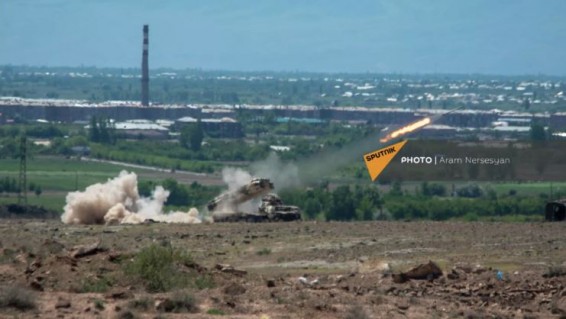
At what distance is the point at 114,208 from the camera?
206 ft

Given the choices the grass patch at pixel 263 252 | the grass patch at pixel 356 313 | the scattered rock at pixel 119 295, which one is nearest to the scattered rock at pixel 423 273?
the grass patch at pixel 356 313

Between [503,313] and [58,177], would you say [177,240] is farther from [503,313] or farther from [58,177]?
[58,177]

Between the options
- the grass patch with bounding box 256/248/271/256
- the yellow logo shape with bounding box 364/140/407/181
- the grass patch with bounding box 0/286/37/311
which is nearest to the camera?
the grass patch with bounding box 0/286/37/311

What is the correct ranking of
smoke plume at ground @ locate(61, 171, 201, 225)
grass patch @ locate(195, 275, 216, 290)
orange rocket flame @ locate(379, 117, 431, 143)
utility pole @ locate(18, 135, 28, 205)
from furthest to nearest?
utility pole @ locate(18, 135, 28, 205) → orange rocket flame @ locate(379, 117, 431, 143) → smoke plume at ground @ locate(61, 171, 201, 225) → grass patch @ locate(195, 275, 216, 290)

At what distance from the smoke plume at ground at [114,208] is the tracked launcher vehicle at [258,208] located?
104 cm

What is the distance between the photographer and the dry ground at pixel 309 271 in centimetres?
2992

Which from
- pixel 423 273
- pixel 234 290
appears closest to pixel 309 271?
pixel 423 273

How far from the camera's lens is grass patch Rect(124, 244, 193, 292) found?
32812 millimetres

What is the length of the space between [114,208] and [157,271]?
29.8 m

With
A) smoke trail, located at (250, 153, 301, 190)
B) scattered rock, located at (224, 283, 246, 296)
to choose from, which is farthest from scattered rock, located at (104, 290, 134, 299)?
smoke trail, located at (250, 153, 301, 190)

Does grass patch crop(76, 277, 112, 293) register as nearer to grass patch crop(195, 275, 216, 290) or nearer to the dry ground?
the dry ground

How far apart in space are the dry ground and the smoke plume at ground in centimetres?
717

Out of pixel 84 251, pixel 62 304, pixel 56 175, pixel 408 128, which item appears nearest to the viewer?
pixel 62 304

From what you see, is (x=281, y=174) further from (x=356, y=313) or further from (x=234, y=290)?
(x=356, y=313)
